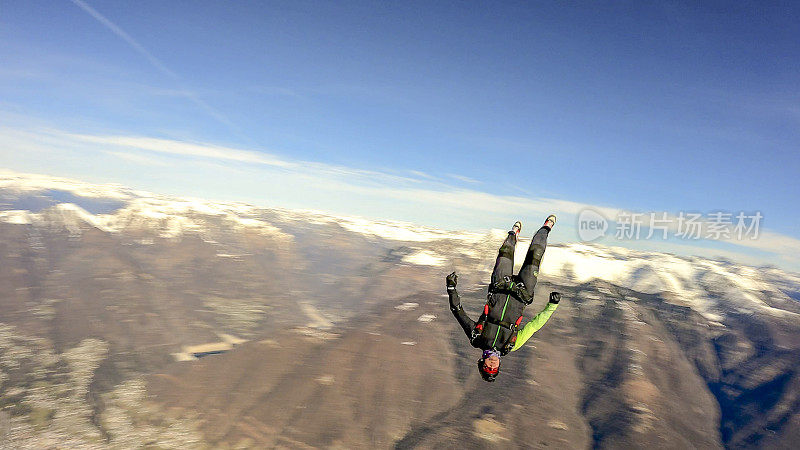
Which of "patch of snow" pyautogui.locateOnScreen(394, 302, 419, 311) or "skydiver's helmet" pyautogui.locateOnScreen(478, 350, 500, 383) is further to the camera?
"patch of snow" pyautogui.locateOnScreen(394, 302, 419, 311)

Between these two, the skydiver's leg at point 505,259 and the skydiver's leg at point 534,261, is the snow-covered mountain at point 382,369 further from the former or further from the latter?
the skydiver's leg at point 534,261

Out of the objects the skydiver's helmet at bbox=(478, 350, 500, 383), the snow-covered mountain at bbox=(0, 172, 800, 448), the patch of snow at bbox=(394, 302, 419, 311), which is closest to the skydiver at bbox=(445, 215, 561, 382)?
the skydiver's helmet at bbox=(478, 350, 500, 383)

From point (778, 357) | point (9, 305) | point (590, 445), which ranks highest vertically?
point (778, 357)

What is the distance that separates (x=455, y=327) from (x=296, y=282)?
10028cm

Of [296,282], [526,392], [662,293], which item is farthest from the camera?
[296,282]

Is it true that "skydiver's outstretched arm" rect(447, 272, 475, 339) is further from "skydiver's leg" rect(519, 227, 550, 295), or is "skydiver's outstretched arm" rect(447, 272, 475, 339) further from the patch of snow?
the patch of snow

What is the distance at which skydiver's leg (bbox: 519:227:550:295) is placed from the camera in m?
10.5

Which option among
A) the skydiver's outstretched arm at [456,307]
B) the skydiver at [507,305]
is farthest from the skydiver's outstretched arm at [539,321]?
the skydiver's outstretched arm at [456,307]

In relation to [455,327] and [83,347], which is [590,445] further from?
[83,347]

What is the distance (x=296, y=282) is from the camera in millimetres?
194500

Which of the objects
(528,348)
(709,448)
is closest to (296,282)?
(528,348)

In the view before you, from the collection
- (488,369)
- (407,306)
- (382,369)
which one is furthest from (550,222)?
(407,306)

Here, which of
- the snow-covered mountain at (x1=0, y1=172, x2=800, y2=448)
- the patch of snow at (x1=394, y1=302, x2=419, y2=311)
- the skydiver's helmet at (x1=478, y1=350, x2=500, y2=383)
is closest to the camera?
the skydiver's helmet at (x1=478, y1=350, x2=500, y2=383)

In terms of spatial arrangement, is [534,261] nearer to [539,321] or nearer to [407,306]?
[539,321]
